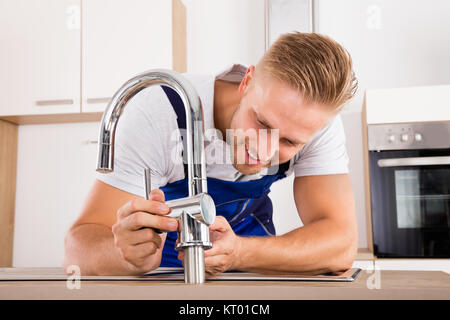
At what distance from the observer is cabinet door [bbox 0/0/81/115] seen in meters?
2.52

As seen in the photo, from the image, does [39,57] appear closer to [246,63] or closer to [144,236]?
[246,63]

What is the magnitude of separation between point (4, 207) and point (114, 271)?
2066mm

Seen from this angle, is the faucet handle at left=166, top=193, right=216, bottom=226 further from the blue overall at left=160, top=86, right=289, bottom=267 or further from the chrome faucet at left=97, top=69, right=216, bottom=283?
the blue overall at left=160, top=86, right=289, bottom=267

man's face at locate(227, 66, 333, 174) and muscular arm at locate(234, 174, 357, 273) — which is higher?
man's face at locate(227, 66, 333, 174)

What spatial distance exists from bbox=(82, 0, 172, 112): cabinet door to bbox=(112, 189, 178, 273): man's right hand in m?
1.75

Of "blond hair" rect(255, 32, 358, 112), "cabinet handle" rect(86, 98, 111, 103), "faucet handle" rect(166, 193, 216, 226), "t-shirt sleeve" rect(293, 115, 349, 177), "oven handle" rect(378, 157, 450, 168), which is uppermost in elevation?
"cabinet handle" rect(86, 98, 111, 103)

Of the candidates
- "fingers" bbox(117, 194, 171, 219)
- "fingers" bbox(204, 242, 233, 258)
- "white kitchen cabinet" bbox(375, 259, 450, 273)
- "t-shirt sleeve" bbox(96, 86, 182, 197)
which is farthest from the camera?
"white kitchen cabinet" bbox(375, 259, 450, 273)

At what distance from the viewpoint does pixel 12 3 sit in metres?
2.57

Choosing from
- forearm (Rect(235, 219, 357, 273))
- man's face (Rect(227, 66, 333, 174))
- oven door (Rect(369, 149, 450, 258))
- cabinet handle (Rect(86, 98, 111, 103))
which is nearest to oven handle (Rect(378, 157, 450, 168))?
oven door (Rect(369, 149, 450, 258))

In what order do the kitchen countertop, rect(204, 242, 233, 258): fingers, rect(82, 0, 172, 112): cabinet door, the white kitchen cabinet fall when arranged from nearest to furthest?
the kitchen countertop, rect(204, 242, 233, 258): fingers, the white kitchen cabinet, rect(82, 0, 172, 112): cabinet door

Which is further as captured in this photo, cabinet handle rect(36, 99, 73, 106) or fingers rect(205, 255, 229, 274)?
cabinet handle rect(36, 99, 73, 106)

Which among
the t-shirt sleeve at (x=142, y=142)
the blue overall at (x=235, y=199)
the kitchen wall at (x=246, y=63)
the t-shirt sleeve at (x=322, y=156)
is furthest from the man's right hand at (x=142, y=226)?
the kitchen wall at (x=246, y=63)
